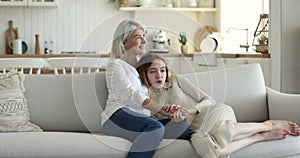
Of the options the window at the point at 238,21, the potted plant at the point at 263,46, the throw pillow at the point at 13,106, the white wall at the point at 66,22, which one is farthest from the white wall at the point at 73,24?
the throw pillow at the point at 13,106

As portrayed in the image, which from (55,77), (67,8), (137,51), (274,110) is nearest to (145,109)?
(137,51)

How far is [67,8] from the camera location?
6691 millimetres

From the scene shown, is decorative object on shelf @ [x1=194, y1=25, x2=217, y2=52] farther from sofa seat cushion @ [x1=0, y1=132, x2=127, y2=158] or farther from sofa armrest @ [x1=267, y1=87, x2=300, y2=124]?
sofa seat cushion @ [x1=0, y1=132, x2=127, y2=158]

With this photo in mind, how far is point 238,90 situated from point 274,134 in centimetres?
59

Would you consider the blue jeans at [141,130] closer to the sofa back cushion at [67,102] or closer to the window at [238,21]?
the sofa back cushion at [67,102]

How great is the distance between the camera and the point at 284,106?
3332 millimetres

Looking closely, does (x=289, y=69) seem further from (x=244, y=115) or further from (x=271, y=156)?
(x=271, y=156)

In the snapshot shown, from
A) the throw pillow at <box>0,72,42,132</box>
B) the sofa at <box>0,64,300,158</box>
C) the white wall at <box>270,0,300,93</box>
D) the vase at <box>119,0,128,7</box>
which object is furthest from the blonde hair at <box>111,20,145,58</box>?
the vase at <box>119,0,128,7</box>

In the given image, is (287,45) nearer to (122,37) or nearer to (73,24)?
(122,37)

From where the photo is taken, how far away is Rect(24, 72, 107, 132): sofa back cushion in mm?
3248

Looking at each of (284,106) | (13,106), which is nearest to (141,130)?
(13,106)

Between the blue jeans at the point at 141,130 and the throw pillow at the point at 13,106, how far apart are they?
536mm

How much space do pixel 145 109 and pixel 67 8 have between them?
4001 mm

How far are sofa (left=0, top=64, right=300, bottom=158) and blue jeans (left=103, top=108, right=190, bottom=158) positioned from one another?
0.17 feet
